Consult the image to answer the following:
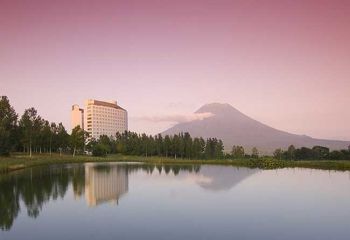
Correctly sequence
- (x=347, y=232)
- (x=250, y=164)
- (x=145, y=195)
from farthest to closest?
(x=250, y=164), (x=145, y=195), (x=347, y=232)

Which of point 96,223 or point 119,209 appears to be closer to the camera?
point 96,223

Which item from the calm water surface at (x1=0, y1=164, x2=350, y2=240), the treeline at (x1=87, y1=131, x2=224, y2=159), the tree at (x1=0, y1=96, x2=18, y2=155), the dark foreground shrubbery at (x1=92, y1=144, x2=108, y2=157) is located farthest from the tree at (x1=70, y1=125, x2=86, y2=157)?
the calm water surface at (x1=0, y1=164, x2=350, y2=240)

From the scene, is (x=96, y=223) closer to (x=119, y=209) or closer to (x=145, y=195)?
(x=119, y=209)

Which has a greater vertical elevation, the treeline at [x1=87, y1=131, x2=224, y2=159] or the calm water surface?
the treeline at [x1=87, y1=131, x2=224, y2=159]

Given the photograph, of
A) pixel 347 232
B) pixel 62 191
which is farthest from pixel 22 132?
pixel 347 232

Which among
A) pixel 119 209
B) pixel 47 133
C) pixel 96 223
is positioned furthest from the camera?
pixel 47 133

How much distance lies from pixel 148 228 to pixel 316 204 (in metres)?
12.3

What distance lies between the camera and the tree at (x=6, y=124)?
199ft

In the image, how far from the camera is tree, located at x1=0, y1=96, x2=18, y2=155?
2385 inches

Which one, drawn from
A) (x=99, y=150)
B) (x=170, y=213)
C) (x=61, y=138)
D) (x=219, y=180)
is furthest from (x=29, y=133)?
(x=170, y=213)

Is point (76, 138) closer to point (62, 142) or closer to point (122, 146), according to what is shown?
point (62, 142)

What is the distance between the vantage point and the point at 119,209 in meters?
21.4

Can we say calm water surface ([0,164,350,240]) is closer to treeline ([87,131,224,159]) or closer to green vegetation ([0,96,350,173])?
green vegetation ([0,96,350,173])

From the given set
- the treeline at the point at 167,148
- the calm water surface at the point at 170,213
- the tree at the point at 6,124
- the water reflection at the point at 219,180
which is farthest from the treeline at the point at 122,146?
the calm water surface at the point at 170,213
